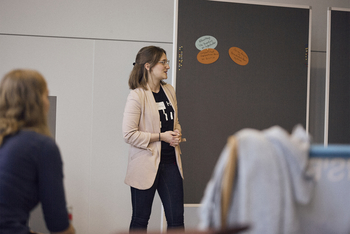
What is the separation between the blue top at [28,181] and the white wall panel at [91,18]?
74.0 inches

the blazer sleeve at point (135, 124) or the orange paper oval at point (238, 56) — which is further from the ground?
the orange paper oval at point (238, 56)

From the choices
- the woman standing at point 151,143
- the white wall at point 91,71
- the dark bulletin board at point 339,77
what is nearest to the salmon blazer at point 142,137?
the woman standing at point 151,143

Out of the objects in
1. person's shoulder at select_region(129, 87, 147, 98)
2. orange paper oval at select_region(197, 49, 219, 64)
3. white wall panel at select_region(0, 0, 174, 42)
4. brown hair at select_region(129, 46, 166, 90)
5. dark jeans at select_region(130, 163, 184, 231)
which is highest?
white wall panel at select_region(0, 0, 174, 42)

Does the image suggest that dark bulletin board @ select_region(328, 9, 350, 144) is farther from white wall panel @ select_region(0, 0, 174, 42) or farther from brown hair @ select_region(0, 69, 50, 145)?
brown hair @ select_region(0, 69, 50, 145)

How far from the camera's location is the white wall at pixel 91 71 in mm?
2637

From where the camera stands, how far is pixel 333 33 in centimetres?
258

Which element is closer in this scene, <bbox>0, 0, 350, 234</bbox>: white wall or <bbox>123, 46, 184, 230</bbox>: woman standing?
<bbox>123, 46, 184, 230</bbox>: woman standing

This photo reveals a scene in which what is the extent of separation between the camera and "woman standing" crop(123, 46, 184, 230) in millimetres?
1908

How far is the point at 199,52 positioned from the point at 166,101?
2.03 ft

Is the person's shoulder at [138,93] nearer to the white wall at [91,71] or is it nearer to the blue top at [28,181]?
the white wall at [91,71]

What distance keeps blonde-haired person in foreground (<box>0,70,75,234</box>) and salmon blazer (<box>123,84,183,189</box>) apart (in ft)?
2.74

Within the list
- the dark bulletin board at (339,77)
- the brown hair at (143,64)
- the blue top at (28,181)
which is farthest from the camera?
the dark bulletin board at (339,77)

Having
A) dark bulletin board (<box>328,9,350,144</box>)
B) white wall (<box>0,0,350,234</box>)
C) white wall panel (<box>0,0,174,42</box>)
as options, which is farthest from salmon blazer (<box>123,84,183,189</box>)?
dark bulletin board (<box>328,9,350,144</box>)

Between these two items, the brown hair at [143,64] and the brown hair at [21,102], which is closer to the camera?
the brown hair at [21,102]
